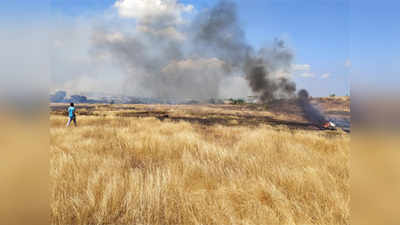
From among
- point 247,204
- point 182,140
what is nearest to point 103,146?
point 182,140

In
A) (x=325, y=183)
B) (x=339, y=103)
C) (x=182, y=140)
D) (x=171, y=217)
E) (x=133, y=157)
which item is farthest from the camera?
(x=339, y=103)

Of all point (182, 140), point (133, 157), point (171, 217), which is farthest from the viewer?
point (182, 140)

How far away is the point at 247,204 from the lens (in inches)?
109

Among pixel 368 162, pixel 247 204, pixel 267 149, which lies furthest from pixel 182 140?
pixel 368 162

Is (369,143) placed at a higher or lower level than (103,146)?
higher

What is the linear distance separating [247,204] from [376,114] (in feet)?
6.59

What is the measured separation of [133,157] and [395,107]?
16.9 ft

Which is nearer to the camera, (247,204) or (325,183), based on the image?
(247,204)

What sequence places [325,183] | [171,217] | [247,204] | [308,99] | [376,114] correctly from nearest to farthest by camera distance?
[376,114], [171,217], [247,204], [325,183], [308,99]

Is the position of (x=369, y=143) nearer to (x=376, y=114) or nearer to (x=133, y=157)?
(x=376, y=114)

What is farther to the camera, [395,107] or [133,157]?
[133,157]

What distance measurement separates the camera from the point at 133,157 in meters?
5.35

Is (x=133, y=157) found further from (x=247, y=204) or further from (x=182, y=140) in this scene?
(x=247, y=204)

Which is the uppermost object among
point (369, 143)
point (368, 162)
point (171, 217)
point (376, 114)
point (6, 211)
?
point (376, 114)
